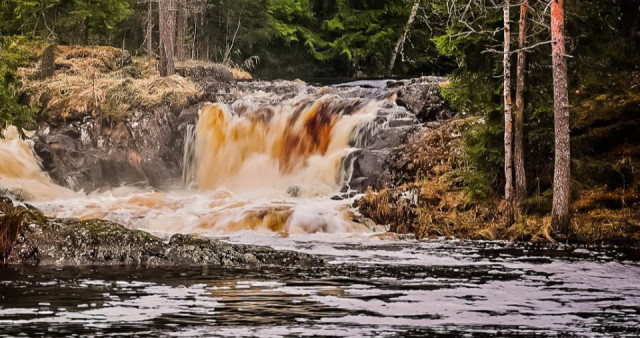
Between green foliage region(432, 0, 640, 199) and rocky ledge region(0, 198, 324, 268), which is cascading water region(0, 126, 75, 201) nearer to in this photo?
green foliage region(432, 0, 640, 199)

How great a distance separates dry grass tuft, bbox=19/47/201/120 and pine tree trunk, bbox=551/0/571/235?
14.4 m

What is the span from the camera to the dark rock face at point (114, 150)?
94.3 feet

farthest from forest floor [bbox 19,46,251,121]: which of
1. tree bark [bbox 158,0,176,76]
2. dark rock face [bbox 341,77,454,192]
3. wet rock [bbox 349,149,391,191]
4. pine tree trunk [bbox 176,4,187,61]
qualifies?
wet rock [bbox 349,149,391,191]

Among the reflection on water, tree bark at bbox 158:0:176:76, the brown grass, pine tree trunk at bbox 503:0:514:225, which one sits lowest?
the reflection on water

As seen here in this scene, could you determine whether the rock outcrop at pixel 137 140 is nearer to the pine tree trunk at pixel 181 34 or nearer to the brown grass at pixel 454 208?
the brown grass at pixel 454 208

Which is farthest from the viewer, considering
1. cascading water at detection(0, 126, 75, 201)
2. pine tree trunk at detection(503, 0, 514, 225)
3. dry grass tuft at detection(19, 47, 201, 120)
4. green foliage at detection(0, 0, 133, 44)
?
green foliage at detection(0, 0, 133, 44)

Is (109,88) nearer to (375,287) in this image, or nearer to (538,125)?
(538,125)

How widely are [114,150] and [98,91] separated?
214 centimetres

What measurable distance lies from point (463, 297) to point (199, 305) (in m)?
3.04

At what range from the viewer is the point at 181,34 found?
126 feet

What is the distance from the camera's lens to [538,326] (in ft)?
31.3

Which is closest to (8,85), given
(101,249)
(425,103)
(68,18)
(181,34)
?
Answer: (101,249)

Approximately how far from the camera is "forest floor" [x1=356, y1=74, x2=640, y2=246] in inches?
745

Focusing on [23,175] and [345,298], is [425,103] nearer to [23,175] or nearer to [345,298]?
[23,175]
